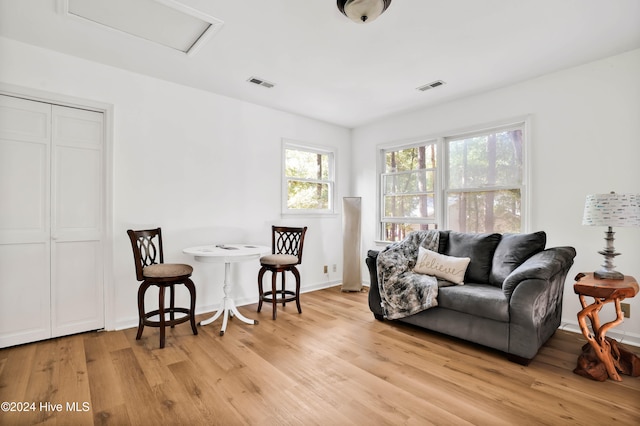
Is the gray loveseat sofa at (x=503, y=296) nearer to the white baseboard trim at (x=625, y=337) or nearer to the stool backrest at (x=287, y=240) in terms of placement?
the white baseboard trim at (x=625, y=337)

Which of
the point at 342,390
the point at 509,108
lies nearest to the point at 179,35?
the point at 342,390

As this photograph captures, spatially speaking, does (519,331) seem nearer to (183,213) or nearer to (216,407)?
(216,407)

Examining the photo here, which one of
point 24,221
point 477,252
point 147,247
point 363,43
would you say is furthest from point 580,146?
point 24,221

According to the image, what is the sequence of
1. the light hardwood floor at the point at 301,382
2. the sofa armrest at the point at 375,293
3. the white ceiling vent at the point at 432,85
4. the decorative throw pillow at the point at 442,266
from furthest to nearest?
the white ceiling vent at the point at 432,85 < the sofa armrest at the point at 375,293 < the decorative throw pillow at the point at 442,266 < the light hardwood floor at the point at 301,382

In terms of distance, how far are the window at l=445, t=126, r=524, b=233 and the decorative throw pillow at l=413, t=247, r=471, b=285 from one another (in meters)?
0.87

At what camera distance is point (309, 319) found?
11.1ft

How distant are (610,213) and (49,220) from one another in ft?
14.8

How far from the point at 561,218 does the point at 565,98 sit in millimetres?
1177

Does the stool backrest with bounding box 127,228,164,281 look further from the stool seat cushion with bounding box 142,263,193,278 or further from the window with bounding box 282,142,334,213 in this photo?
the window with bounding box 282,142,334,213

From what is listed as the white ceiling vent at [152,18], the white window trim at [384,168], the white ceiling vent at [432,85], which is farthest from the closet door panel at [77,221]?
the white window trim at [384,168]

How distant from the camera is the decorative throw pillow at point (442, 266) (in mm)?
3033

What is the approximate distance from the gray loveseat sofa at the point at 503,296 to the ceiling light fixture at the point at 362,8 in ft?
6.96

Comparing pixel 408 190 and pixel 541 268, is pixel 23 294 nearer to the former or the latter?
pixel 541 268

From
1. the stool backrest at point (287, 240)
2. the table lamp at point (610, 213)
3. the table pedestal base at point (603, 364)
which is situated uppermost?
the table lamp at point (610, 213)
